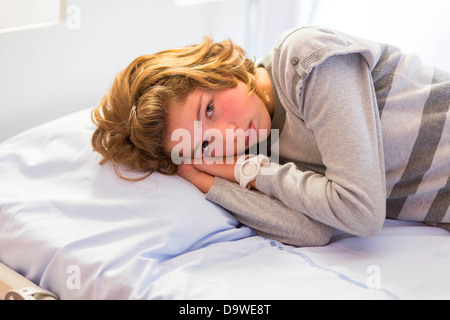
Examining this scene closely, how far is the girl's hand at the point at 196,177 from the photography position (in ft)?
3.59

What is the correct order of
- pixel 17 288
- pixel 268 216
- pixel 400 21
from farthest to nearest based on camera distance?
pixel 400 21
pixel 268 216
pixel 17 288

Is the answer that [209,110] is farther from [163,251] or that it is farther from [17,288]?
[17,288]

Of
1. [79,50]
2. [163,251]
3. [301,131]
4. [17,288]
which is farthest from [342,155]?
[79,50]

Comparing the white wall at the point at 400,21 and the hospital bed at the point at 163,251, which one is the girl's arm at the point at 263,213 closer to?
the hospital bed at the point at 163,251

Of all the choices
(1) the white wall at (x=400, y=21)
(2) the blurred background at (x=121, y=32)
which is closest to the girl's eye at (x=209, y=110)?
(2) the blurred background at (x=121, y=32)

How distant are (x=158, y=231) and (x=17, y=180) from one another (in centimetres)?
39

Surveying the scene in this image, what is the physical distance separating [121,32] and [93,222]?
2.64 feet

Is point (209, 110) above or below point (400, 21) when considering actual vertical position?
below

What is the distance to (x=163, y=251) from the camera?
0.92 meters

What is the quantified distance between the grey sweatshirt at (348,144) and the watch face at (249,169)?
0.03 meters

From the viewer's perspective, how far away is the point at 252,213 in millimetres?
1039

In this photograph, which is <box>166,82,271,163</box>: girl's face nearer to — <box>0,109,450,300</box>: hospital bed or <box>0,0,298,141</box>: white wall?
<box>0,109,450,300</box>: hospital bed
